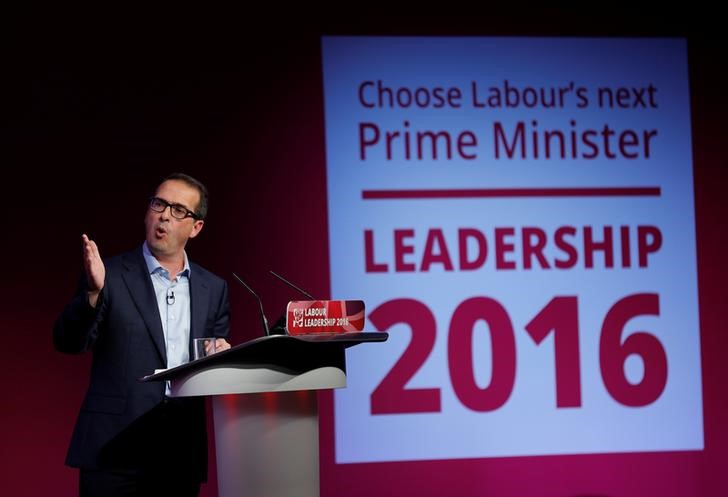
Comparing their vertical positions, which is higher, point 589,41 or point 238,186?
point 589,41

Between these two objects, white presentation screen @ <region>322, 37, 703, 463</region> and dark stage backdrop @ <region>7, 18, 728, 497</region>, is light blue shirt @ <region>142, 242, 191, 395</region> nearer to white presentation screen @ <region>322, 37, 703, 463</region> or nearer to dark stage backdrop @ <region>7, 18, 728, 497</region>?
dark stage backdrop @ <region>7, 18, 728, 497</region>

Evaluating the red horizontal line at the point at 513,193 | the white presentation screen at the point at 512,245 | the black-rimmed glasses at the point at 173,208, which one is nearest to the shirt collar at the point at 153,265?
the black-rimmed glasses at the point at 173,208

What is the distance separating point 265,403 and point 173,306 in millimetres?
669

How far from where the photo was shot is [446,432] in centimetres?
405

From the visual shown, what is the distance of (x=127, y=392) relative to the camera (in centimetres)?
241

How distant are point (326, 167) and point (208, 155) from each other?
0.55 m

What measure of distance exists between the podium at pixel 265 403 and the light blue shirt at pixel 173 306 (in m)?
0.48

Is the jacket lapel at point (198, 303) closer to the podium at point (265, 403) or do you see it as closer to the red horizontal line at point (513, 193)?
the podium at point (265, 403)

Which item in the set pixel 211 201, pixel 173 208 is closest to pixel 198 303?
pixel 173 208

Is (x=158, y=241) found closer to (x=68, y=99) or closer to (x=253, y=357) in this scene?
(x=253, y=357)

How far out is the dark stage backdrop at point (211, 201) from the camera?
152 inches

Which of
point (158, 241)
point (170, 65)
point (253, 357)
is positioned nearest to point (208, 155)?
point (170, 65)

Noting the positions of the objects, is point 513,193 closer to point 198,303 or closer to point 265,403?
point 198,303

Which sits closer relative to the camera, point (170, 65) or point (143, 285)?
point (143, 285)
